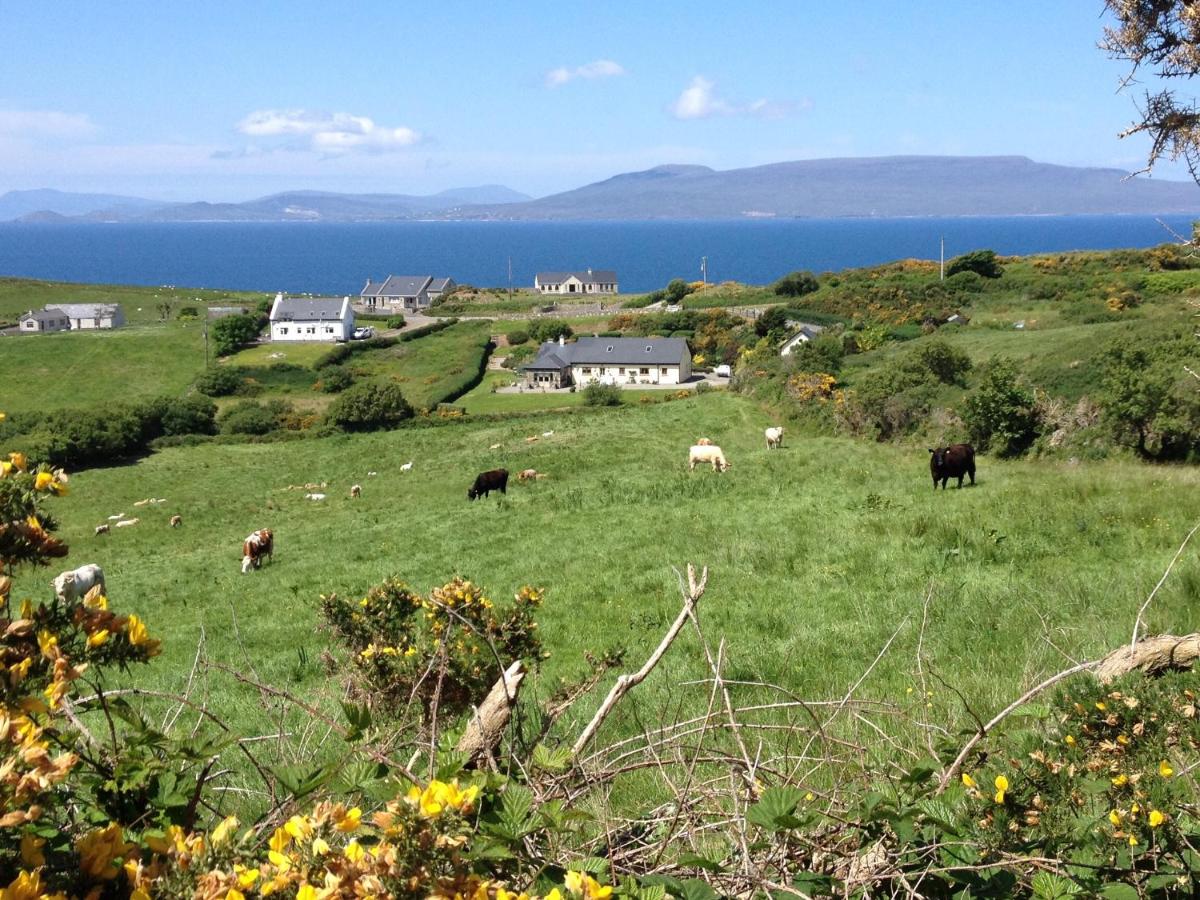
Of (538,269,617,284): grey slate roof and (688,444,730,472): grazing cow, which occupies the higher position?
(538,269,617,284): grey slate roof

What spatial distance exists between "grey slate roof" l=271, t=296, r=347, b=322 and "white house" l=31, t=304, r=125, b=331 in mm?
23302

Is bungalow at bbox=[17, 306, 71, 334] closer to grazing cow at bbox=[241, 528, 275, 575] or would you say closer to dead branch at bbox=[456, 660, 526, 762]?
grazing cow at bbox=[241, 528, 275, 575]

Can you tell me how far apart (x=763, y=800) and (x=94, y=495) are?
5311 cm

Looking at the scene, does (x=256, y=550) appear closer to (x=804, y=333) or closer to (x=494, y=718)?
(x=494, y=718)

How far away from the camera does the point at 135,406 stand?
66.1 metres

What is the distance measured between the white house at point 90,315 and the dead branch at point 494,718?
128 meters

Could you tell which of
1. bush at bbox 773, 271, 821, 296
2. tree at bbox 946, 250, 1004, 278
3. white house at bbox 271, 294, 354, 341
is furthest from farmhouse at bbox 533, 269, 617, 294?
tree at bbox 946, 250, 1004, 278

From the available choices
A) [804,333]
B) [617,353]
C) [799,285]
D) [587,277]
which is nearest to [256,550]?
[804,333]

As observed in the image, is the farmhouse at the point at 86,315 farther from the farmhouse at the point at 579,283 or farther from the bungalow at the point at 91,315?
the farmhouse at the point at 579,283

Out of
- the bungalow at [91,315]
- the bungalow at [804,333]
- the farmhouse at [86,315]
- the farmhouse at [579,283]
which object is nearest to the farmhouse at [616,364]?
the bungalow at [804,333]

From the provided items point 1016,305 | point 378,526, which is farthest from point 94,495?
point 1016,305

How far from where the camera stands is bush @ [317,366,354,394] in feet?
A: 268

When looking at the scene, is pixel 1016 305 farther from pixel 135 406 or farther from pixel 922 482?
pixel 135 406

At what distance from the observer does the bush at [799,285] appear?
101562mm
